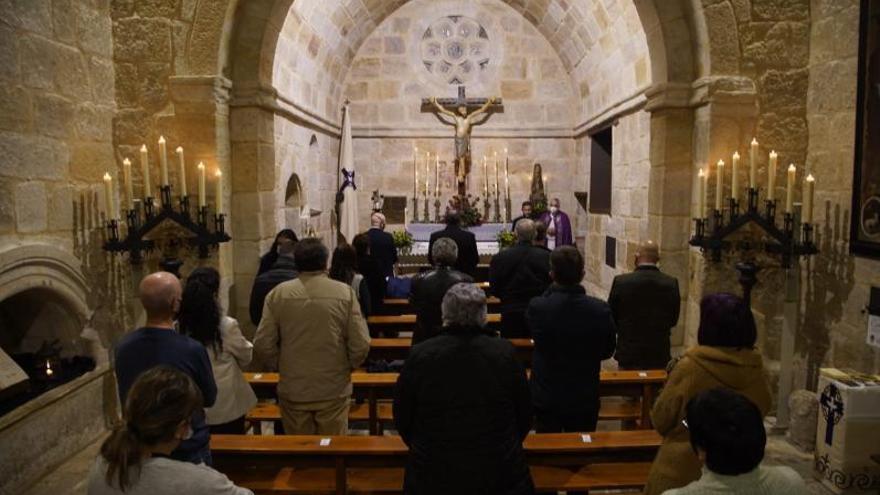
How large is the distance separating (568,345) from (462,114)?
7.94 metres

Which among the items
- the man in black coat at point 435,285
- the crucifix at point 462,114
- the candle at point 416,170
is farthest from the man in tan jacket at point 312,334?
the candle at point 416,170

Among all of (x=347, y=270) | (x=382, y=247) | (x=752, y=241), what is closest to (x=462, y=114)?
(x=382, y=247)

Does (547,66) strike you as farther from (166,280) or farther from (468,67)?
(166,280)

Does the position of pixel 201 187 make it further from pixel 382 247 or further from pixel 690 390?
pixel 690 390

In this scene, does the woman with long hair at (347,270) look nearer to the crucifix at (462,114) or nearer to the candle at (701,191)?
the candle at (701,191)

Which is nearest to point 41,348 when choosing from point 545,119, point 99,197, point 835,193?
point 99,197

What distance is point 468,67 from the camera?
34.9ft

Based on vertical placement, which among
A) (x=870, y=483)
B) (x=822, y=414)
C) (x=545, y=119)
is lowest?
(x=870, y=483)

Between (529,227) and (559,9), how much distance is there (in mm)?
5423

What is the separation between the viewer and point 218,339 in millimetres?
2820

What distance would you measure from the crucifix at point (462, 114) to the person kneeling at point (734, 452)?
29.3ft

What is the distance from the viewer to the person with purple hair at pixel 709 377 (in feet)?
7.14

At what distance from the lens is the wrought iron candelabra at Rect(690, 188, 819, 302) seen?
417 cm

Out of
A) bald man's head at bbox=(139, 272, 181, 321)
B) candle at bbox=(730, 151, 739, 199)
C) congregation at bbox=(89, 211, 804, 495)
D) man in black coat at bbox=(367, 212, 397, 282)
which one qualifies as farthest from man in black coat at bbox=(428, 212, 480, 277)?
bald man's head at bbox=(139, 272, 181, 321)
